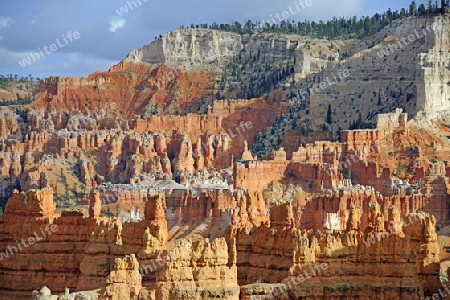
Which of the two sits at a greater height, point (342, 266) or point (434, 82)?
point (434, 82)

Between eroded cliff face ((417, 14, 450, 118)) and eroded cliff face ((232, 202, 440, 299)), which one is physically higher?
eroded cliff face ((417, 14, 450, 118))

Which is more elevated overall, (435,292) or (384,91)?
(384,91)

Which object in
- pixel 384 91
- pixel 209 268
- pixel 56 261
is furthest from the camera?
pixel 384 91

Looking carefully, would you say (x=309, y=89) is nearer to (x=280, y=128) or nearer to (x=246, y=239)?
(x=280, y=128)

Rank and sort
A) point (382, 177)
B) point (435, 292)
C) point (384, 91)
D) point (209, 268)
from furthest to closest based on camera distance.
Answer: point (384, 91), point (382, 177), point (435, 292), point (209, 268)

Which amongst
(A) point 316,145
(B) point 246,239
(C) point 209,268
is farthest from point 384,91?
(C) point 209,268

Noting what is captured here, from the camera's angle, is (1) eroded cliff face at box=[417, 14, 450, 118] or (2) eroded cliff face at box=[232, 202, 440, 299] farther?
(1) eroded cliff face at box=[417, 14, 450, 118]

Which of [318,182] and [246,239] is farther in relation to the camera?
[318,182]

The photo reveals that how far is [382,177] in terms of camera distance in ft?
478

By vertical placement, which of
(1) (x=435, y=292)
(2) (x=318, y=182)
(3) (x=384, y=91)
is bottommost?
(1) (x=435, y=292)

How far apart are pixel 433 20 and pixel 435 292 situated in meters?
106

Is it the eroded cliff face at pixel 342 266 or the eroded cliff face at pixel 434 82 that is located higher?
the eroded cliff face at pixel 434 82

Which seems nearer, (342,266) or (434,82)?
(342,266)

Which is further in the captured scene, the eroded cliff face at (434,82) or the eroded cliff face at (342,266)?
the eroded cliff face at (434,82)
